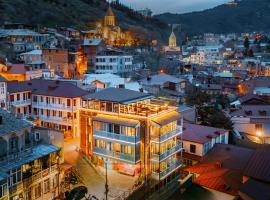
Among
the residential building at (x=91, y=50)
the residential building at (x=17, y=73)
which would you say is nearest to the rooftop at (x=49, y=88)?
the residential building at (x=17, y=73)

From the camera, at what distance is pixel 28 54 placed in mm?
67875

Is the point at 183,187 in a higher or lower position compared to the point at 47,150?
lower

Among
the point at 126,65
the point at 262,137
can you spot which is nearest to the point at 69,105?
the point at 262,137

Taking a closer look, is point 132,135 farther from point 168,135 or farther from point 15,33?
point 15,33

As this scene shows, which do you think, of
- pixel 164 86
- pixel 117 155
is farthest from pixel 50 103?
pixel 164 86

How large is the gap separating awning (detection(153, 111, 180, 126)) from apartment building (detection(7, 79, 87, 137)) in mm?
11680

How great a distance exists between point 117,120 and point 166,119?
12.4 feet

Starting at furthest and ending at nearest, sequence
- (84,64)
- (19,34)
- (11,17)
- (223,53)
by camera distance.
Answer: (223,53) → (11,17) → (19,34) → (84,64)

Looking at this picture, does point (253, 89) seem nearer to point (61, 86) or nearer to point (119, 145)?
point (61, 86)

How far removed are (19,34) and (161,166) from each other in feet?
209

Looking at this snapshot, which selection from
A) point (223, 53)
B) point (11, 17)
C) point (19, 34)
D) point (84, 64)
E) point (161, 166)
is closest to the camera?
point (161, 166)

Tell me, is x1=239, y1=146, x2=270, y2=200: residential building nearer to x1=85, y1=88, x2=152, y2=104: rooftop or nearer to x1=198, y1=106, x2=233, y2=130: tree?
x1=85, y1=88, x2=152, y2=104: rooftop

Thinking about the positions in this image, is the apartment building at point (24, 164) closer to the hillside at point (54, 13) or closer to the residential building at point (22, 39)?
the residential building at point (22, 39)

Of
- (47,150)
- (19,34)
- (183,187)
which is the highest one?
(19,34)
